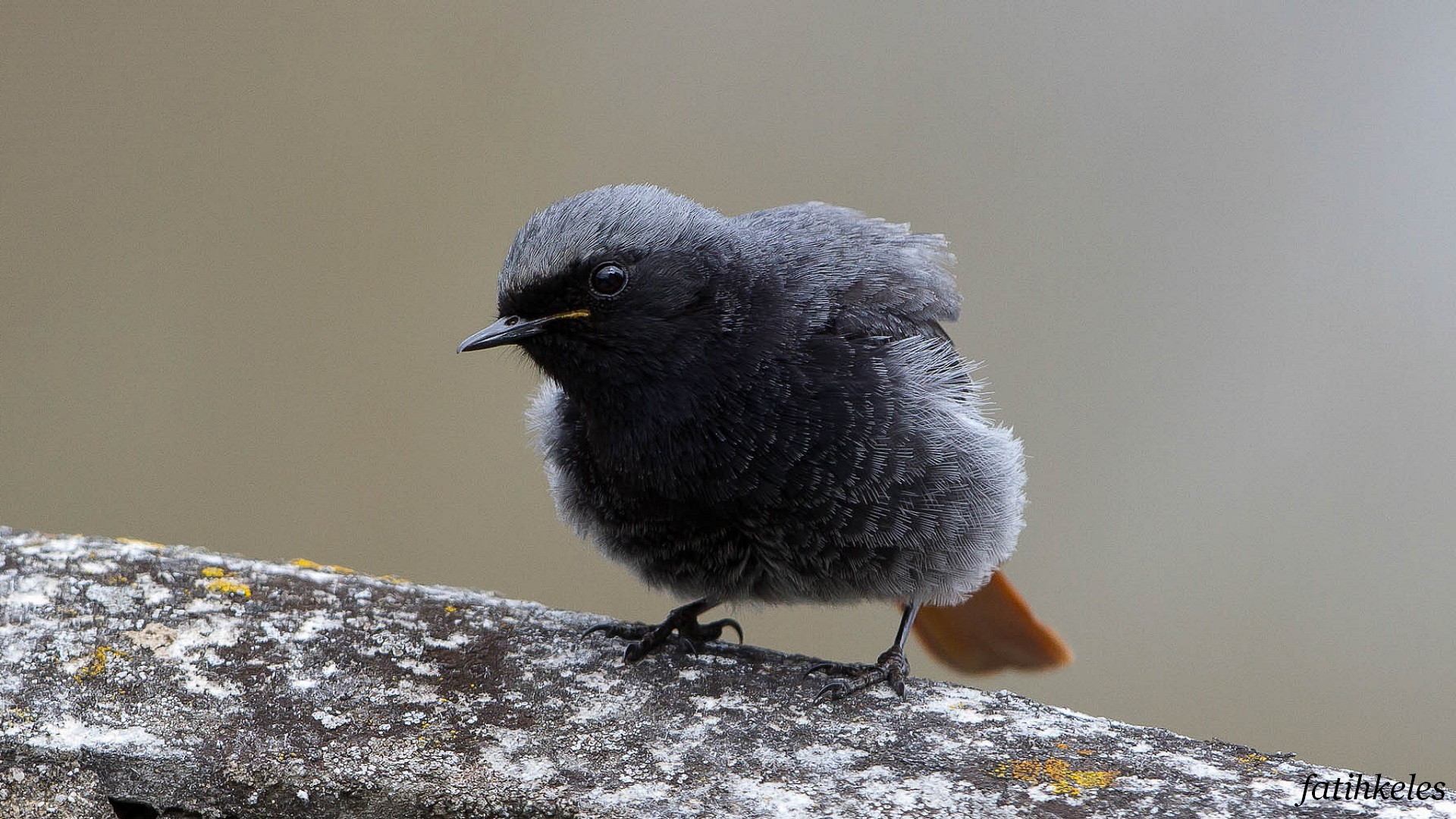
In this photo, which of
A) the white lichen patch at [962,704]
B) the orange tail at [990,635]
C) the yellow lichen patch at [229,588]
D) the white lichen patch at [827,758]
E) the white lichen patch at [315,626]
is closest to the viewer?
the white lichen patch at [827,758]

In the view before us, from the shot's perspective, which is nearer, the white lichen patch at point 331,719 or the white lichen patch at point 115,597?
the white lichen patch at point 331,719

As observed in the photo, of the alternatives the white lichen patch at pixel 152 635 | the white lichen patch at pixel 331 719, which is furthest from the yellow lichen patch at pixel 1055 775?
the white lichen patch at pixel 152 635

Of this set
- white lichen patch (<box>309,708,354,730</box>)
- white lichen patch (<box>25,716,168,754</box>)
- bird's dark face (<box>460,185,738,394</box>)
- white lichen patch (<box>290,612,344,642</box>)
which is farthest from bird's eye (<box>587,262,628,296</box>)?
white lichen patch (<box>25,716,168,754</box>)

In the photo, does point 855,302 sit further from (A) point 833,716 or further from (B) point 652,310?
(A) point 833,716

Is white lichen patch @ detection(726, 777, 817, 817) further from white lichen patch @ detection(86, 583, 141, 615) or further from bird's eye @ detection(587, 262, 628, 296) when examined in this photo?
white lichen patch @ detection(86, 583, 141, 615)

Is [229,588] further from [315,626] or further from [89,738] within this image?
[89,738]

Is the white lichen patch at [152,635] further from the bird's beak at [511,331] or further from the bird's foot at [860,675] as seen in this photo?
the bird's foot at [860,675]

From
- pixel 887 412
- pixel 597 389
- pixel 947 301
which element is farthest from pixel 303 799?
pixel 947 301
